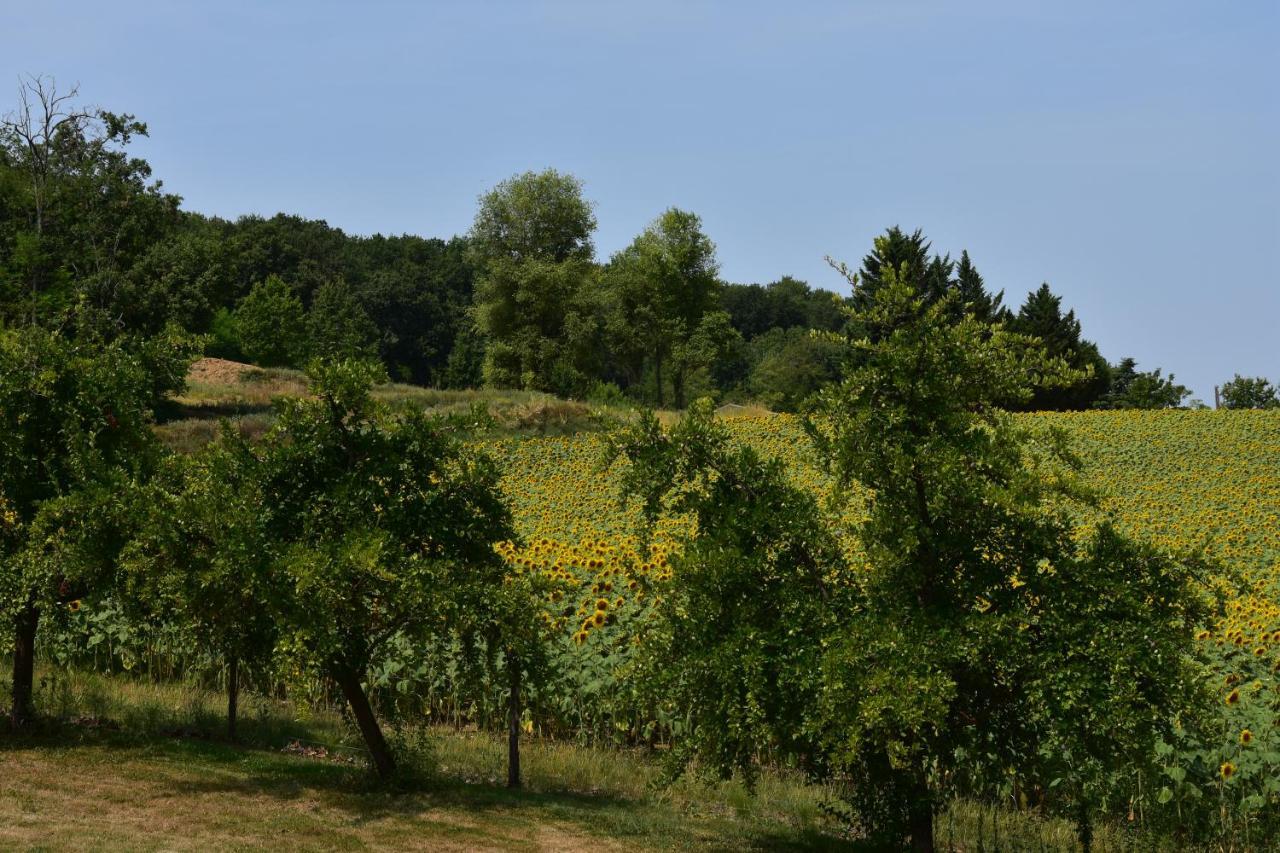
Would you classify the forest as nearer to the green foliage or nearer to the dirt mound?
the dirt mound

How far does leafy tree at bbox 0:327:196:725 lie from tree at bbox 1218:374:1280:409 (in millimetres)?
57680

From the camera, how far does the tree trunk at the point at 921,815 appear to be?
8211 mm

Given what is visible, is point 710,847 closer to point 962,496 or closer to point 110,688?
point 962,496

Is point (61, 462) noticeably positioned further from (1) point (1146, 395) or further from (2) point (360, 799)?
(1) point (1146, 395)

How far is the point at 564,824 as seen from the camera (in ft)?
31.1

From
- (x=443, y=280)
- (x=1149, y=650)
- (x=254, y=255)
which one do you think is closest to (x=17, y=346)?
(x=1149, y=650)

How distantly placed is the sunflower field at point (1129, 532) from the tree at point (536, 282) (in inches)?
950

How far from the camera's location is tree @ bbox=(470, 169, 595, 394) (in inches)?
2309

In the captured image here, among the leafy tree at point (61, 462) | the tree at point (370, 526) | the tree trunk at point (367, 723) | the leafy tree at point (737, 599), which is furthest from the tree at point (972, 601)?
the leafy tree at point (61, 462)

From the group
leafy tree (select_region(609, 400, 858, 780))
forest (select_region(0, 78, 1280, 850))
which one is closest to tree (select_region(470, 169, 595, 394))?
forest (select_region(0, 78, 1280, 850))

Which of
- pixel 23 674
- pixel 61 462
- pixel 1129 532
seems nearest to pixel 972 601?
pixel 61 462

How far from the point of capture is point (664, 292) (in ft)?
203

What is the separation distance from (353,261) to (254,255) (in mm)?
14301

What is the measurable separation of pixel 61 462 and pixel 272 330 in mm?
65963
